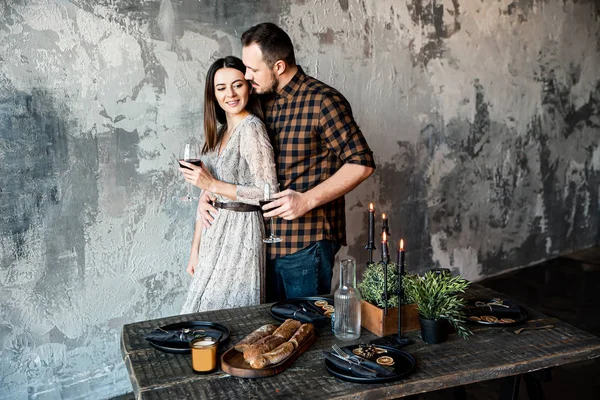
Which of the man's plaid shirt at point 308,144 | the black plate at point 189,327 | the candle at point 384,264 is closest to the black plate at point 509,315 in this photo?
the candle at point 384,264

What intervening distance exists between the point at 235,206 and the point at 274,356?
1128 millimetres

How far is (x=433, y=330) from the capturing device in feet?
7.16

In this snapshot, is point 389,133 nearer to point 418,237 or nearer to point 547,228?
point 418,237

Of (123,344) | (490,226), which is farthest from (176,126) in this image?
(490,226)

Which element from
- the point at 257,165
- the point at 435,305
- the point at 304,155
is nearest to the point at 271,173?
the point at 257,165

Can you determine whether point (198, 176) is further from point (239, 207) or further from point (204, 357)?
point (204, 357)

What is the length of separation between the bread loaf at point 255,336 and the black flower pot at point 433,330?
549mm

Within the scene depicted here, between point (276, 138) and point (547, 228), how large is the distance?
165 inches

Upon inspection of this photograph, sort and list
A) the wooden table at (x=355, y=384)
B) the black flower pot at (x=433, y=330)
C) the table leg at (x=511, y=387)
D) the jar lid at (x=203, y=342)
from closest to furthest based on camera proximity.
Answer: the wooden table at (x=355, y=384) < the jar lid at (x=203, y=342) < the black flower pot at (x=433, y=330) < the table leg at (x=511, y=387)

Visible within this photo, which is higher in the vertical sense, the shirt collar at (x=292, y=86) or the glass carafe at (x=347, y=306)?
the shirt collar at (x=292, y=86)

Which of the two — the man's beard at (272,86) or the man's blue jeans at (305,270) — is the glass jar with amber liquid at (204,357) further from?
the man's beard at (272,86)

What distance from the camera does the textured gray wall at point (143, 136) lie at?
10.8ft

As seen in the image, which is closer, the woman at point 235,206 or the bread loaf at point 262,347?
the bread loaf at point 262,347

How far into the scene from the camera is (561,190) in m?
6.27
